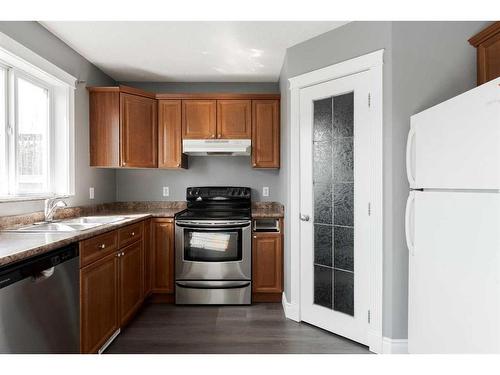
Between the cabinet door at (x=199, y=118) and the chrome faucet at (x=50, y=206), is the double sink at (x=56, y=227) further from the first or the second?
the cabinet door at (x=199, y=118)

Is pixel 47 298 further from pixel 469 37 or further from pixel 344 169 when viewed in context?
pixel 469 37

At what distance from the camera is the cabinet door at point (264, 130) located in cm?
340

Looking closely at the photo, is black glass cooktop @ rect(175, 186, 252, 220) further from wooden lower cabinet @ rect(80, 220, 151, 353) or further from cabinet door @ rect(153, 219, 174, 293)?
wooden lower cabinet @ rect(80, 220, 151, 353)

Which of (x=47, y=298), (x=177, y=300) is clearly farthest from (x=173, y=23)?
(x=177, y=300)

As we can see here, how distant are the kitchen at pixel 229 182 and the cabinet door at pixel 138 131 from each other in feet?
0.05

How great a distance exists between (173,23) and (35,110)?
1379 mm

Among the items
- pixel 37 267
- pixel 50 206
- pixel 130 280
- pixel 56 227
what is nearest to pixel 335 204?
pixel 130 280

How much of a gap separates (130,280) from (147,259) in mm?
461

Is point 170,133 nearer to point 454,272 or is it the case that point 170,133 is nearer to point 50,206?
point 50,206

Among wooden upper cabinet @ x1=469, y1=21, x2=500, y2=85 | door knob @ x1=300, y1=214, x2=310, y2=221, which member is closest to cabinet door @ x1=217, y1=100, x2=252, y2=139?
door knob @ x1=300, y1=214, x2=310, y2=221

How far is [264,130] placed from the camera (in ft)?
11.2

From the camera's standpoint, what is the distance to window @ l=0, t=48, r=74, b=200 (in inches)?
85.8

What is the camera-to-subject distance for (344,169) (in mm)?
2369

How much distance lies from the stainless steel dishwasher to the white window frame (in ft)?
2.68
